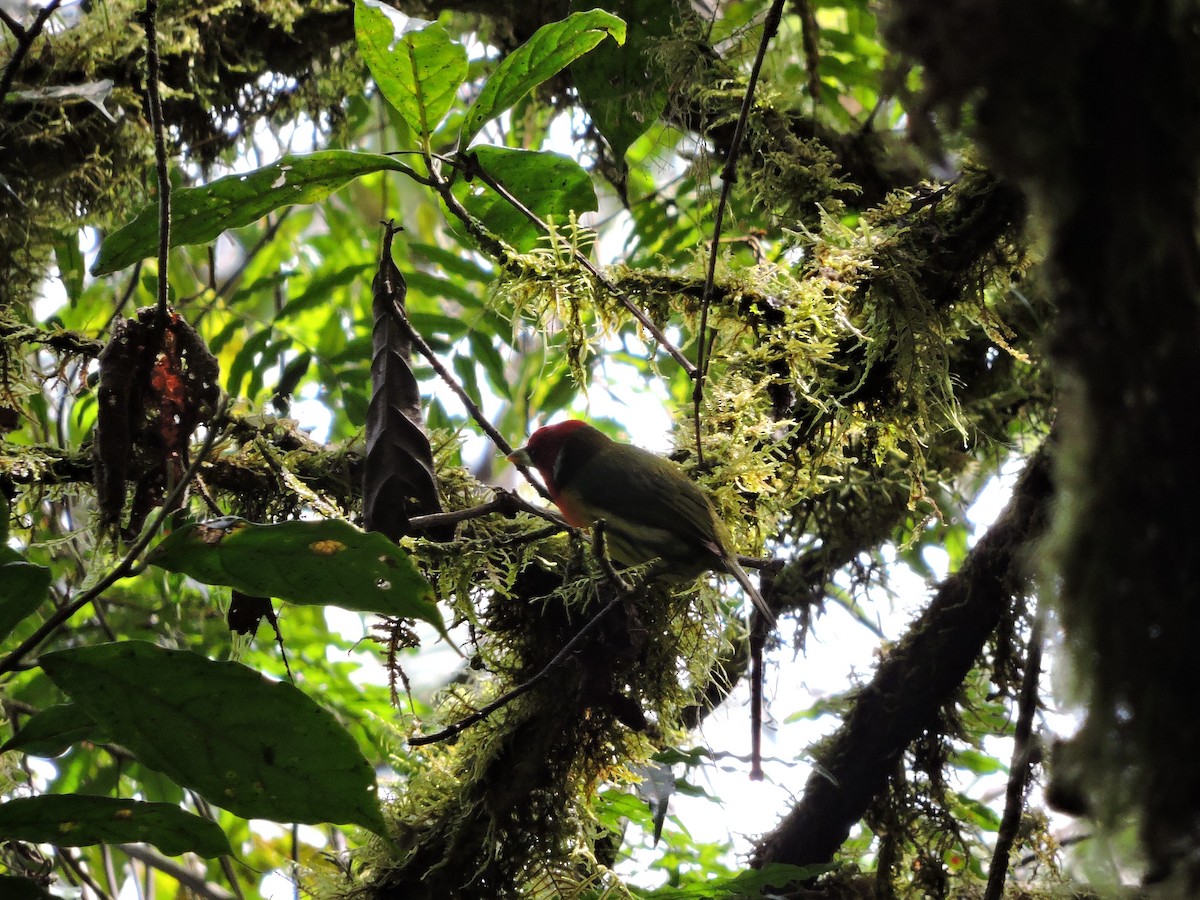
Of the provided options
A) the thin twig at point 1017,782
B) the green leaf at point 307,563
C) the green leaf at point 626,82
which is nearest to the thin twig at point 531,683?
the green leaf at point 307,563

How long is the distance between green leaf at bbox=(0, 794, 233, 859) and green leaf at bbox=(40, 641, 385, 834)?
0.53 feet

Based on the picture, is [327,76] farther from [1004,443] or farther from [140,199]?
[1004,443]

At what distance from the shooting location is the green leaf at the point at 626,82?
2.55 m

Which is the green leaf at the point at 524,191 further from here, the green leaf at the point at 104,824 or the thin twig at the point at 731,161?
the green leaf at the point at 104,824

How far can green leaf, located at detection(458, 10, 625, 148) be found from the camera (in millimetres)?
1924

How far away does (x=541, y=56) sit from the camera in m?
1.98

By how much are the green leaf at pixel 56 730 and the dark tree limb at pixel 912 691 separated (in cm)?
158

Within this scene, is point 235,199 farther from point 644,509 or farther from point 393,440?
point 644,509

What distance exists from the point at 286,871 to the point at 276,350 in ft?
5.75

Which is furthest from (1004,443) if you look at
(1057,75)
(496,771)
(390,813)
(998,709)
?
(1057,75)

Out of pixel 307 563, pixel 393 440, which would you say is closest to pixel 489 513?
pixel 393 440

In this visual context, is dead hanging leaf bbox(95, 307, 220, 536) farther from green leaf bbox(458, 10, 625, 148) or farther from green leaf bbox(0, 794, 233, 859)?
green leaf bbox(458, 10, 625, 148)

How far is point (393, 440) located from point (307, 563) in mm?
641

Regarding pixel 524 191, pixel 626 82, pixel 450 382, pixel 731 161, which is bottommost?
pixel 450 382
